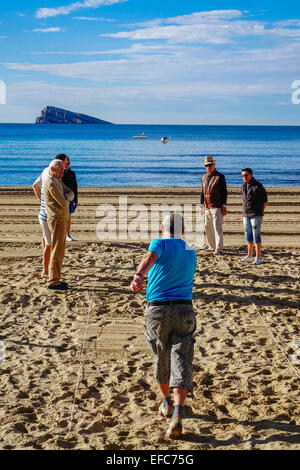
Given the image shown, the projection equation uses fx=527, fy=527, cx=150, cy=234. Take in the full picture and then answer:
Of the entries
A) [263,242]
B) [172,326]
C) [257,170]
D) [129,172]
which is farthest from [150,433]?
[257,170]

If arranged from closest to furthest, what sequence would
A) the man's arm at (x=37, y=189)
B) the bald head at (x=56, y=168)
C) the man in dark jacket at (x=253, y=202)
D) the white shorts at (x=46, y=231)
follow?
the bald head at (x=56, y=168) → the man's arm at (x=37, y=189) → the white shorts at (x=46, y=231) → the man in dark jacket at (x=253, y=202)

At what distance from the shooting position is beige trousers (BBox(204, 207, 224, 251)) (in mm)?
9859

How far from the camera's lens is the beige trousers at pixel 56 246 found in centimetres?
764

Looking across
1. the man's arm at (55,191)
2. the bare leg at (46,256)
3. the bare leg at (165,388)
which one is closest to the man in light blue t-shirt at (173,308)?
the bare leg at (165,388)

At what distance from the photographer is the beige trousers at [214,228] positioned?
986cm

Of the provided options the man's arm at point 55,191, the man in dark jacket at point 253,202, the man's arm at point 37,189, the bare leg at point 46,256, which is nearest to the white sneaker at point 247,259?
the man in dark jacket at point 253,202

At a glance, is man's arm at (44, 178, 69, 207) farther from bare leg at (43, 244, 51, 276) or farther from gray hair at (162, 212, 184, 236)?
gray hair at (162, 212, 184, 236)

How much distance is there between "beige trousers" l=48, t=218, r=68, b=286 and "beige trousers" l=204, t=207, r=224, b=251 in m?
3.24

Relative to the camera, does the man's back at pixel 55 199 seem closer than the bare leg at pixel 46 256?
Yes

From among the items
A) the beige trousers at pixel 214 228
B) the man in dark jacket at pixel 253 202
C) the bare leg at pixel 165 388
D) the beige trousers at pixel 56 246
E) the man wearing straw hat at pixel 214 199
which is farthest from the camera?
the beige trousers at pixel 214 228

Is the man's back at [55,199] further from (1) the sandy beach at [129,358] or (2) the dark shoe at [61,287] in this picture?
(1) the sandy beach at [129,358]

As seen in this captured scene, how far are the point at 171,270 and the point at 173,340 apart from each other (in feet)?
1.89

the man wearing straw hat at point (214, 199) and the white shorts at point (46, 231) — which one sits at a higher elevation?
the man wearing straw hat at point (214, 199)

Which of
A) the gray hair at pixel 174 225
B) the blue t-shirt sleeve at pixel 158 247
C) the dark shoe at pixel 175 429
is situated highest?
the gray hair at pixel 174 225
